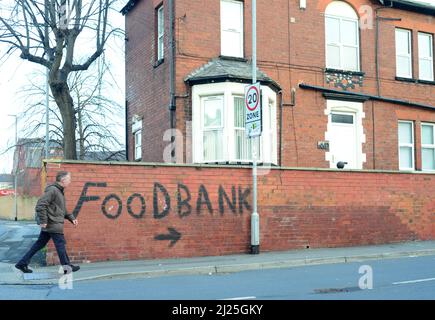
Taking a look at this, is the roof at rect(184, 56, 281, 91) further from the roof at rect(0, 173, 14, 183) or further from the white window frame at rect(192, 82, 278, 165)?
the roof at rect(0, 173, 14, 183)

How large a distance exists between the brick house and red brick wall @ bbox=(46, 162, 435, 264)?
2267 mm

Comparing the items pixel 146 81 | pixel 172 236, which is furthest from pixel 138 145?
pixel 172 236

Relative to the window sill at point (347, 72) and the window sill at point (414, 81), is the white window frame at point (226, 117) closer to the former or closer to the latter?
the window sill at point (347, 72)

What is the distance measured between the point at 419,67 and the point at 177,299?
16906mm

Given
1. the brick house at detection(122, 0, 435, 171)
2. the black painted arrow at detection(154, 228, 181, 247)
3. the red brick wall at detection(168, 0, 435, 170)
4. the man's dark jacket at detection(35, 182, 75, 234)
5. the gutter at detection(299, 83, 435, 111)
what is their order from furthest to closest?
the gutter at detection(299, 83, 435, 111) → the red brick wall at detection(168, 0, 435, 170) → the brick house at detection(122, 0, 435, 171) → the black painted arrow at detection(154, 228, 181, 247) → the man's dark jacket at detection(35, 182, 75, 234)

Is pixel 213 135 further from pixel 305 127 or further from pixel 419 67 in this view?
pixel 419 67

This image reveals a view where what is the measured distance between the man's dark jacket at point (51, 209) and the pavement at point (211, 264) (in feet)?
3.22

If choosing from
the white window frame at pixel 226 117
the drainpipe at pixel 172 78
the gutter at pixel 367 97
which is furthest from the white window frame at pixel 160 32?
the gutter at pixel 367 97

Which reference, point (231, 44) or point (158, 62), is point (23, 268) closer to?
point (158, 62)

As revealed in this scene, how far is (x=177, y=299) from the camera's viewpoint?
8.44m

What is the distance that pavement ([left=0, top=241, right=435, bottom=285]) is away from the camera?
35.8ft

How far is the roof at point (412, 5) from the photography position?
2073 cm

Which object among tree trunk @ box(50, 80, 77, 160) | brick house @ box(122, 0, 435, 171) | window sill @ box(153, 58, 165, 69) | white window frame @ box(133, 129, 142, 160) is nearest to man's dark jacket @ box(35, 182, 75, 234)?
brick house @ box(122, 0, 435, 171)

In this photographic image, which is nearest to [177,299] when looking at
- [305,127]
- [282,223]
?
[282,223]
